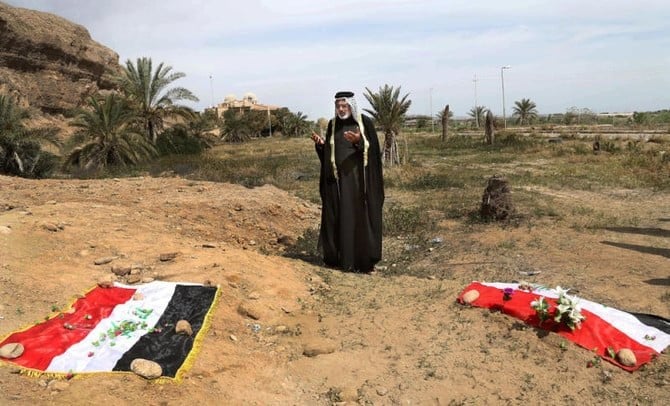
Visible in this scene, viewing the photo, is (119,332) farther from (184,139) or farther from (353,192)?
(184,139)

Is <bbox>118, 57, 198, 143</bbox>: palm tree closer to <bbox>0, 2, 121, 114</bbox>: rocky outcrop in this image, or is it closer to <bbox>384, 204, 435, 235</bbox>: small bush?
<bbox>0, 2, 121, 114</bbox>: rocky outcrop

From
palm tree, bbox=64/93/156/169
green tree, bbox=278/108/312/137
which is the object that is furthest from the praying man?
green tree, bbox=278/108/312/137

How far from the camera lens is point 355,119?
521cm

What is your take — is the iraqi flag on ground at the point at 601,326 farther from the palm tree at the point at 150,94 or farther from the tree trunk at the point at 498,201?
the palm tree at the point at 150,94

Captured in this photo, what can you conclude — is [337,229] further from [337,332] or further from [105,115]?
[105,115]

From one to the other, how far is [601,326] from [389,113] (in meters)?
14.0

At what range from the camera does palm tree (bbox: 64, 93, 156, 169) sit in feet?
52.0

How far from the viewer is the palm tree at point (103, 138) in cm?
1585

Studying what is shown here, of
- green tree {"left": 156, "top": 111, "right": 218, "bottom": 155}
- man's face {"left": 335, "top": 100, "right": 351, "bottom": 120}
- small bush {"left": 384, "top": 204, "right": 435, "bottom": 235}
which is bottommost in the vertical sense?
small bush {"left": 384, "top": 204, "right": 435, "bottom": 235}

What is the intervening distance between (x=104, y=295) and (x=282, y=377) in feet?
5.11

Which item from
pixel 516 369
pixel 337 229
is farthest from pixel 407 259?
pixel 516 369

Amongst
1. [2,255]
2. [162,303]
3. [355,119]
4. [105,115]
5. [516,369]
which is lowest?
[516,369]

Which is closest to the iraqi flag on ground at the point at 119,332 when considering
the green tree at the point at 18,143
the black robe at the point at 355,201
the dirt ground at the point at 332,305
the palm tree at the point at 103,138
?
the dirt ground at the point at 332,305

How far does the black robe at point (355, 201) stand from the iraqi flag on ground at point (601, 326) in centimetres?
147
